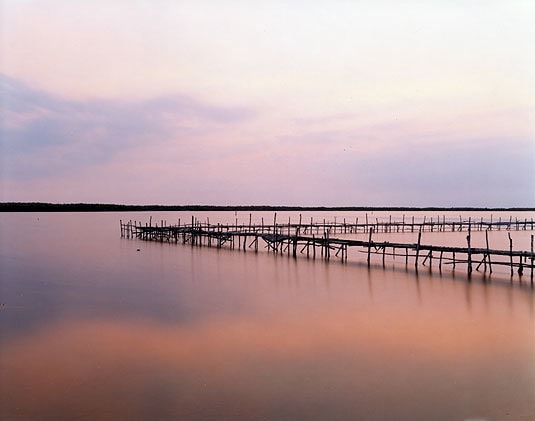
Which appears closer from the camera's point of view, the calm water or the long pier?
the calm water

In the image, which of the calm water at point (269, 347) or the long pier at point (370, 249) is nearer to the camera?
the calm water at point (269, 347)

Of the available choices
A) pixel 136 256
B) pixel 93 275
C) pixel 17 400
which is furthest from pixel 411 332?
pixel 136 256

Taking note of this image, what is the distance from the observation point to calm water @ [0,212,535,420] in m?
6.00

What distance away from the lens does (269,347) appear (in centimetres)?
834

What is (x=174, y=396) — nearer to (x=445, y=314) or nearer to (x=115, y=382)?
(x=115, y=382)

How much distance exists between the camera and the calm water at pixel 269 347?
600cm

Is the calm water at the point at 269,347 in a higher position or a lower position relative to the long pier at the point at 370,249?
lower

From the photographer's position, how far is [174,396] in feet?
20.4

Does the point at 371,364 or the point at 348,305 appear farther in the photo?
the point at 348,305

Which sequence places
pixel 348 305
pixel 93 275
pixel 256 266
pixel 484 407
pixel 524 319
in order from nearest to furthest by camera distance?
1. pixel 484 407
2. pixel 524 319
3. pixel 348 305
4. pixel 93 275
5. pixel 256 266

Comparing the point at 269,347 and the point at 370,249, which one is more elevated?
the point at 370,249

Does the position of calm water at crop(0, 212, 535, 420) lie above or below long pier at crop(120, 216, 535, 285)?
below

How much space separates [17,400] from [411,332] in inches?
250

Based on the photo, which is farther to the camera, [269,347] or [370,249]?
[370,249]
